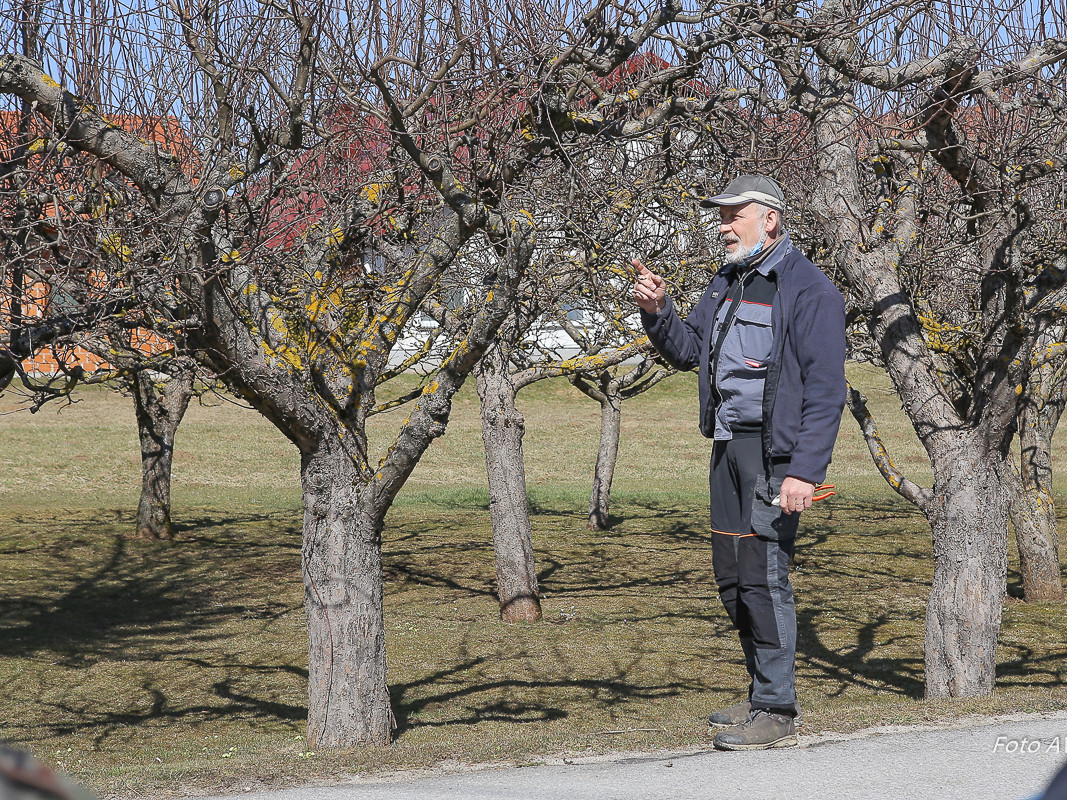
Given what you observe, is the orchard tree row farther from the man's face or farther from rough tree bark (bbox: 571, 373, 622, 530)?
rough tree bark (bbox: 571, 373, 622, 530)

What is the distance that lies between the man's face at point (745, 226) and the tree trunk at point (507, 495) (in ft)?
22.3

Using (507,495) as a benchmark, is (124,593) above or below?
below

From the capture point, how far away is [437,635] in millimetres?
10211

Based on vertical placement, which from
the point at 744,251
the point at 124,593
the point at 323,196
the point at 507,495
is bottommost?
the point at 124,593

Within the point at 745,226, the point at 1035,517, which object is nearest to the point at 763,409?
the point at 745,226

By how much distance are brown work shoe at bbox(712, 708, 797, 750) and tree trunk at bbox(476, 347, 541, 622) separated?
7014mm

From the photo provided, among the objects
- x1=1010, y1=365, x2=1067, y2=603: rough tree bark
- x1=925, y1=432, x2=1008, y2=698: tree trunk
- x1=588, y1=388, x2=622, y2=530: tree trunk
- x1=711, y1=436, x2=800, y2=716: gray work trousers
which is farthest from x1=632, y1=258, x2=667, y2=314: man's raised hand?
x1=588, y1=388, x2=622, y2=530: tree trunk

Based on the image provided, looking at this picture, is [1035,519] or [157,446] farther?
[157,446]

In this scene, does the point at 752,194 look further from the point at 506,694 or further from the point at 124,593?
the point at 124,593

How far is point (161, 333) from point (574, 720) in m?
3.79

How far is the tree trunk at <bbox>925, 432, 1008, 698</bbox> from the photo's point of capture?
21.7ft

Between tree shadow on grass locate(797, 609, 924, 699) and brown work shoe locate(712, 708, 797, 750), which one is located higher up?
brown work shoe locate(712, 708, 797, 750)

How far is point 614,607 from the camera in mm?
11391

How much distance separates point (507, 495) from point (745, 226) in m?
7.32
